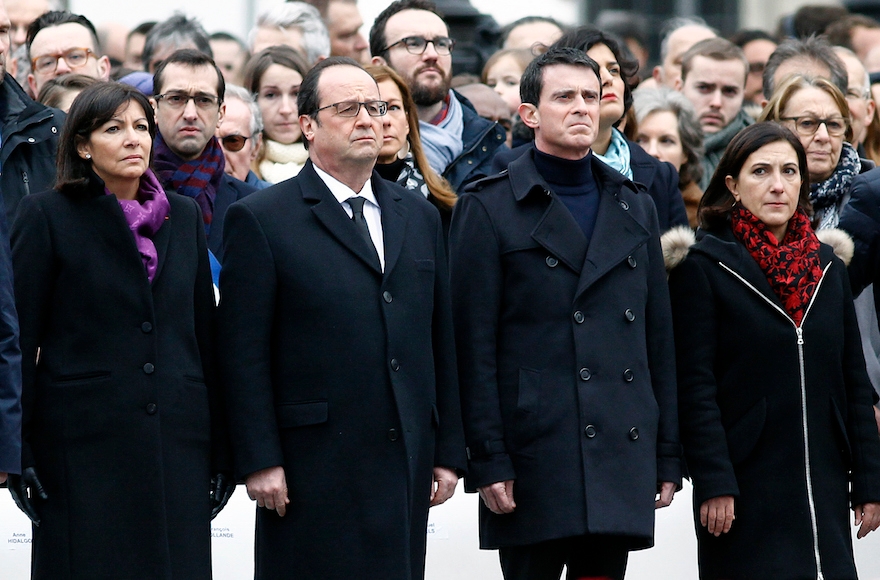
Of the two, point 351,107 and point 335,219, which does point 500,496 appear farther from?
point 351,107

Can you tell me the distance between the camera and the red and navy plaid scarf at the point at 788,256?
6.23m

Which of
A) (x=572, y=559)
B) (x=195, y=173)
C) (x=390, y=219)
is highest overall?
(x=195, y=173)

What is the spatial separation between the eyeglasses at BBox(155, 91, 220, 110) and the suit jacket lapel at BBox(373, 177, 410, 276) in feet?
5.61

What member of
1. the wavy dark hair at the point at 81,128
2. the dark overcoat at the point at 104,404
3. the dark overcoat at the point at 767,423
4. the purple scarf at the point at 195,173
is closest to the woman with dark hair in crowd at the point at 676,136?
the dark overcoat at the point at 767,423

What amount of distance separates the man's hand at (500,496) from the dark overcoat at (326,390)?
0.81 ft

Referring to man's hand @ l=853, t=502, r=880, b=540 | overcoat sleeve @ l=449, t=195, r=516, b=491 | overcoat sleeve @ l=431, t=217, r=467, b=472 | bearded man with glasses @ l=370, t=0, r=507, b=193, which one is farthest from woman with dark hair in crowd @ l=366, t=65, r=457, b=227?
man's hand @ l=853, t=502, r=880, b=540

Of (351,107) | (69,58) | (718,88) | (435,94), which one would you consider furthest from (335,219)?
(718,88)

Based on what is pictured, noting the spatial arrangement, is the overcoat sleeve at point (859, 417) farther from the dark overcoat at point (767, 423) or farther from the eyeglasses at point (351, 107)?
the eyeglasses at point (351, 107)

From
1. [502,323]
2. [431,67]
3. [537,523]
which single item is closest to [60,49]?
[431,67]

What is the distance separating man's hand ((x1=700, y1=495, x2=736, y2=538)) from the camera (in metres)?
6.06

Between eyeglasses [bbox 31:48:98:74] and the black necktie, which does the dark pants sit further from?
eyeglasses [bbox 31:48:98:74]

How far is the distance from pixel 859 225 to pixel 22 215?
355 centimetres

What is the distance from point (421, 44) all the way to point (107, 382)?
3314 millimetres

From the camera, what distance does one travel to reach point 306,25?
387 inches
